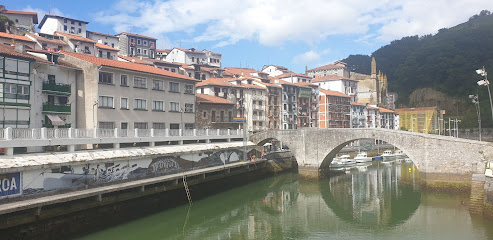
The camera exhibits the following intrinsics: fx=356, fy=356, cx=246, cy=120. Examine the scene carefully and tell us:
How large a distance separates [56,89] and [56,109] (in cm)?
193

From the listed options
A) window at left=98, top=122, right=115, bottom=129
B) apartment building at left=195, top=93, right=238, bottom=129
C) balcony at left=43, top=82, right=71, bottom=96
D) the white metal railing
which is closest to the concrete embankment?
the white metal railing

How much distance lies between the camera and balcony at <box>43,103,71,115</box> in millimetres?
33250

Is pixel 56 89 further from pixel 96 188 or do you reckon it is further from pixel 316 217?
pixel 316 217

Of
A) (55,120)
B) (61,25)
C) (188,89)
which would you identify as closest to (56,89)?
(55,120)

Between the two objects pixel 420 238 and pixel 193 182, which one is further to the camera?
pixel 193 182

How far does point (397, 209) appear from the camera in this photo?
103 feet

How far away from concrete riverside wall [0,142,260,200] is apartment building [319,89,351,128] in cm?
5168

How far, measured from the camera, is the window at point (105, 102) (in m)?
36.6

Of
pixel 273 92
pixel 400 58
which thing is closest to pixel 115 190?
pixel 273 92

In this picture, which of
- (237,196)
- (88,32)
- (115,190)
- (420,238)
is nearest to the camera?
(420,238)

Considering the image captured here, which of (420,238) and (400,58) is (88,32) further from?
(400,58)

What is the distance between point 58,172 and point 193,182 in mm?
12390

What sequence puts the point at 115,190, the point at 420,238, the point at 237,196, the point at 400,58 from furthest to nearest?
the point at 400,58 < the point at 237,196 < the point at 115,190 < the point at 420,238

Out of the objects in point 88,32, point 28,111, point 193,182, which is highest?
point 88,32
